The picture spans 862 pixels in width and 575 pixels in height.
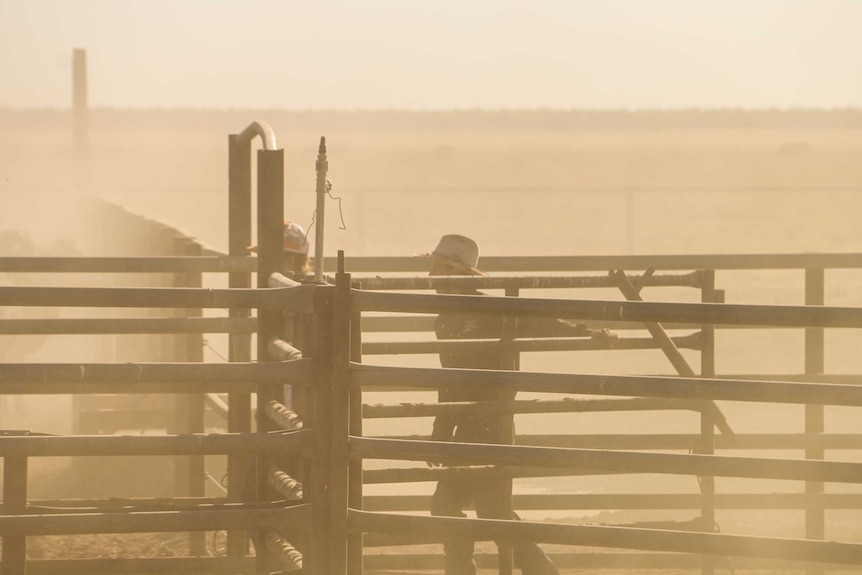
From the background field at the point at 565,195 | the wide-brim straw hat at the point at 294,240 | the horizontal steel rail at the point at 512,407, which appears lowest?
the horizontal steel rail at the point at 512,407

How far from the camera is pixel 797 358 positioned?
1803 centimetres

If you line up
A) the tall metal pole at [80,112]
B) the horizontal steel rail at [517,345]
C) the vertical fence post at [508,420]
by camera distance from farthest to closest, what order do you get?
the tall metal pole at [80,112]
the horizontal steel rail at [517,345]
the vertical fence post at [508,420]

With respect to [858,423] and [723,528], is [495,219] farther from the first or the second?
[723,528]

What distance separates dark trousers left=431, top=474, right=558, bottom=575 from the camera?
19.7 feet

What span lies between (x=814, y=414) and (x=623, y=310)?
10.5 feet

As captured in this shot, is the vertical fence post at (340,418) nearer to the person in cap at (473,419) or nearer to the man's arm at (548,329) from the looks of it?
the person in cap at (473,419)

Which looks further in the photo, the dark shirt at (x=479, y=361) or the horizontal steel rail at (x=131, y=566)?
the dark shirt at (x=479, y=361)

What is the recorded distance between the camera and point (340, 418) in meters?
4.35

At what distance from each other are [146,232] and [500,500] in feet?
20.0

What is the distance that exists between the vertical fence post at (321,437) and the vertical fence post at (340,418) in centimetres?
1

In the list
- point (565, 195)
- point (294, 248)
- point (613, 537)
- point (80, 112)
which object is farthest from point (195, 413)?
point (565, 195)

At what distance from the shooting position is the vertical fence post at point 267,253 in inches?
204

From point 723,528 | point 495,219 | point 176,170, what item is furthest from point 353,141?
point 723,528

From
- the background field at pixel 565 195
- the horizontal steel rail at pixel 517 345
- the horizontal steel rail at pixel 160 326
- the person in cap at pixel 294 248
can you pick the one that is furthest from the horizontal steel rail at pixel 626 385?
the background field at pixel 565 195
